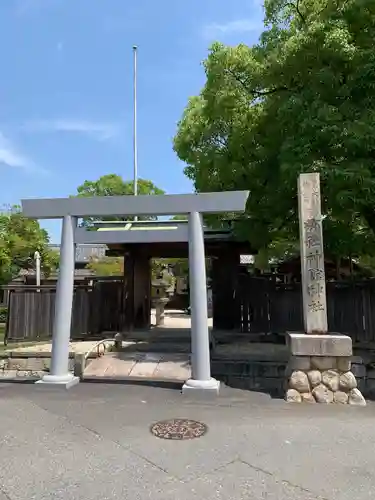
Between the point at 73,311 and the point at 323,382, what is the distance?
7580 mm

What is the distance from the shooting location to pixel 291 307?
10.9 meters

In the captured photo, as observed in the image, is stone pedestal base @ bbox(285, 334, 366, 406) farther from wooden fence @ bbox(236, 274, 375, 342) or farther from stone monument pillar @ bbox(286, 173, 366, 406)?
wooden fence @ bbox(236, 274, 375, 342)

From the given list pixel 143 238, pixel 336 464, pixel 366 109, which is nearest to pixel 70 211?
pixel 143 238

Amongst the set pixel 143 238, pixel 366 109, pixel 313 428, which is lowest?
pixel 313 428

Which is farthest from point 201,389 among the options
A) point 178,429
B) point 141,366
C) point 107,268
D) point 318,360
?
point 107,268

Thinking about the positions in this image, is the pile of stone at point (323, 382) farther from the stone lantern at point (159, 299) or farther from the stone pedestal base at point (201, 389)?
the stone lantern at point (159, 299)

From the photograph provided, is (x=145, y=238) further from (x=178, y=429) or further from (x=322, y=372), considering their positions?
(x=322, y=372)

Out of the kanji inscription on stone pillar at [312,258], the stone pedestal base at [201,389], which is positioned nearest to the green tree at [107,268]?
the stone pedestal base at [201,389]

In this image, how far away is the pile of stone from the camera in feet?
20.0

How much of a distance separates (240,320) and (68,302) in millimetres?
6907

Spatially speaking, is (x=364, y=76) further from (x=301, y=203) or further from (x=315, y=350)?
(x=315, y=350)

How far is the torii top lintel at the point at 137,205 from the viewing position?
6531mm

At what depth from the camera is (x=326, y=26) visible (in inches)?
317

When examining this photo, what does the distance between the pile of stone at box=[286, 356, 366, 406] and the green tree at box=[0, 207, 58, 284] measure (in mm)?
13872
